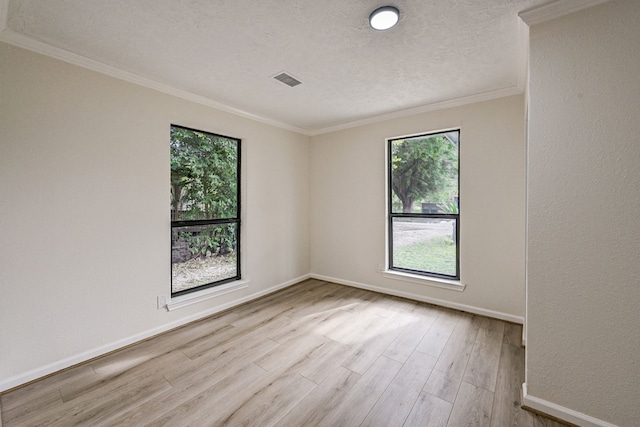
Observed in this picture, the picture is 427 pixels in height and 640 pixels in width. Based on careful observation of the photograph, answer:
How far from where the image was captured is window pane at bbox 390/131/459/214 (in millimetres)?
3361

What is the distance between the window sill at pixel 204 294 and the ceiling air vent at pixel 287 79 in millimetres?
2465

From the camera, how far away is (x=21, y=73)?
195cm

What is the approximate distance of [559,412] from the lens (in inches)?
63.3

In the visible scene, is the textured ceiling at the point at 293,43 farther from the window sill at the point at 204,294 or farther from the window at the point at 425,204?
the window sill at the point at 204,294

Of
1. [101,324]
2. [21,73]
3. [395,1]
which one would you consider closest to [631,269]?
[395,1]

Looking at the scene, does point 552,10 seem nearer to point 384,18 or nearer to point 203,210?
point 384,18

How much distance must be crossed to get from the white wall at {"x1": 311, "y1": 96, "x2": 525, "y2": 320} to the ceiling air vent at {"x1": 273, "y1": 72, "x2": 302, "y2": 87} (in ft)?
5.14

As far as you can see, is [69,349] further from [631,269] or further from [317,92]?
[631,269]

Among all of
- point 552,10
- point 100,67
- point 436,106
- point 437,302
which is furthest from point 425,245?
point 100,67

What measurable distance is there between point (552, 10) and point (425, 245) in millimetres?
2595

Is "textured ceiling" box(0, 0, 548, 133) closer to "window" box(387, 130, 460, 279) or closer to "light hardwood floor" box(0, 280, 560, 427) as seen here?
"window" box(387, 130, 460, 279)

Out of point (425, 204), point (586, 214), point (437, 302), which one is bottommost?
point (437, 302)

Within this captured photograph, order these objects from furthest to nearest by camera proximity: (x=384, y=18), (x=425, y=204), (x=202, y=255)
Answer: (x=425, y=204) < (x=202, y=255) < (x=384, y=18)

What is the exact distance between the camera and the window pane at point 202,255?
2.99 meters
